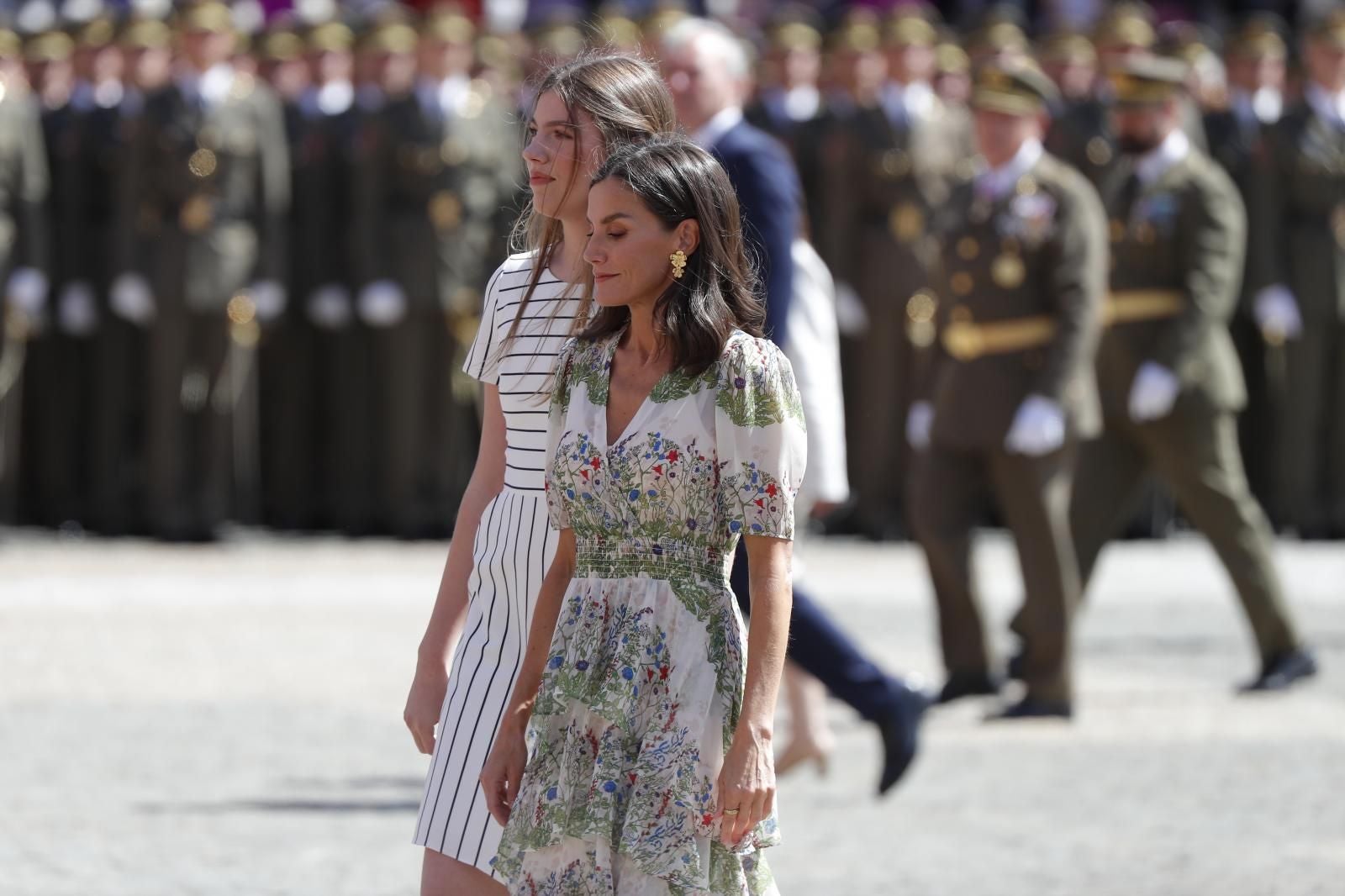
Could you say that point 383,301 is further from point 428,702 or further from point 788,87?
point 428,702

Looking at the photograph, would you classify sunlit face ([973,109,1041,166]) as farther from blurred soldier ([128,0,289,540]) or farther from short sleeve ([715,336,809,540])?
blurred soldier ([128,0,289,540])

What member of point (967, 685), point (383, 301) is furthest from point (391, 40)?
point (967, 685)

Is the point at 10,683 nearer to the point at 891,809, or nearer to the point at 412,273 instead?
the point at 891,809

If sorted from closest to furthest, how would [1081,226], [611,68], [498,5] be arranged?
[611,68] → [1081,226] → [498,5]

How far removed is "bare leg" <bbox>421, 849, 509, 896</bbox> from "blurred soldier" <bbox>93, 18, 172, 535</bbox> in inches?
372

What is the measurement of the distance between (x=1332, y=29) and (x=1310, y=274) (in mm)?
1274

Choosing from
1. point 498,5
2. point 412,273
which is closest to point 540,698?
point 412,273

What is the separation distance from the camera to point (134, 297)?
1321 centimetres

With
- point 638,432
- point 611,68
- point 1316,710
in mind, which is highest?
point 611,68

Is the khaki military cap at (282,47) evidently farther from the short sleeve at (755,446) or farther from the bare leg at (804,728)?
the short sleeve at (755,446)

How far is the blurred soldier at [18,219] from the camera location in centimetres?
1290

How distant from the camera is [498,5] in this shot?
51.6 ft

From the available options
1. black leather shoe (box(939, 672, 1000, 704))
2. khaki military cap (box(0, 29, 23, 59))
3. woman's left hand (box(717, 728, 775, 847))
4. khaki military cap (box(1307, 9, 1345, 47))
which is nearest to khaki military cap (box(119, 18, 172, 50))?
khaki military cap (box(0, 29, 23, 59))

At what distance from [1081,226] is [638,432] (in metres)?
4.59
